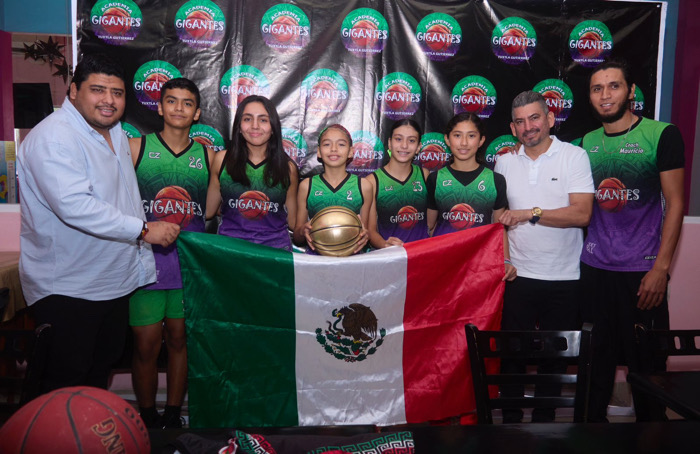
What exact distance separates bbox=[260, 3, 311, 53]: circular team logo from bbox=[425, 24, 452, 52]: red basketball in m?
1.00

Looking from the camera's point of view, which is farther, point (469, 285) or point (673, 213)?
point (673, 213)

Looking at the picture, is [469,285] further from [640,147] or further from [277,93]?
[277,93]

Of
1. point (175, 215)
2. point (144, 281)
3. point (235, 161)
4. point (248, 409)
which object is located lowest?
point (248, 409)

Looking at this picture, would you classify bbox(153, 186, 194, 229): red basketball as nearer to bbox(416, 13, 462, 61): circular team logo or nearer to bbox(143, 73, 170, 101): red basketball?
bbox(143, 73, 170, 101): red basketball

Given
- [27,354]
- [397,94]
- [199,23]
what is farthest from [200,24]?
[27,354]

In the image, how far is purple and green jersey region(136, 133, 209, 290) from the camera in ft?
11.7

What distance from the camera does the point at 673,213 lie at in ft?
11.3

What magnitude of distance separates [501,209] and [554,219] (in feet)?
1.27

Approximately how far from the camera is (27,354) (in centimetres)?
184

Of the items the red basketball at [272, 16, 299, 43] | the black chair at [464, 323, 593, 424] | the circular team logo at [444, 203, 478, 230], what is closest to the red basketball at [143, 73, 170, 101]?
the red basketball at [272, 16, 299, 43]

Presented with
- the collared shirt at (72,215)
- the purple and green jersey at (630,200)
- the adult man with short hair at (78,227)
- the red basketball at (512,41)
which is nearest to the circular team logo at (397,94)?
the red basketball at (512,41)

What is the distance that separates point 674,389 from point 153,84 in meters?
4.00

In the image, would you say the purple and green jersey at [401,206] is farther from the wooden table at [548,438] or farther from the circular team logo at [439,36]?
the wooden table at [548,438]

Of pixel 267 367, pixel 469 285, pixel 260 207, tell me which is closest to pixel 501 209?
pixel 469 285
